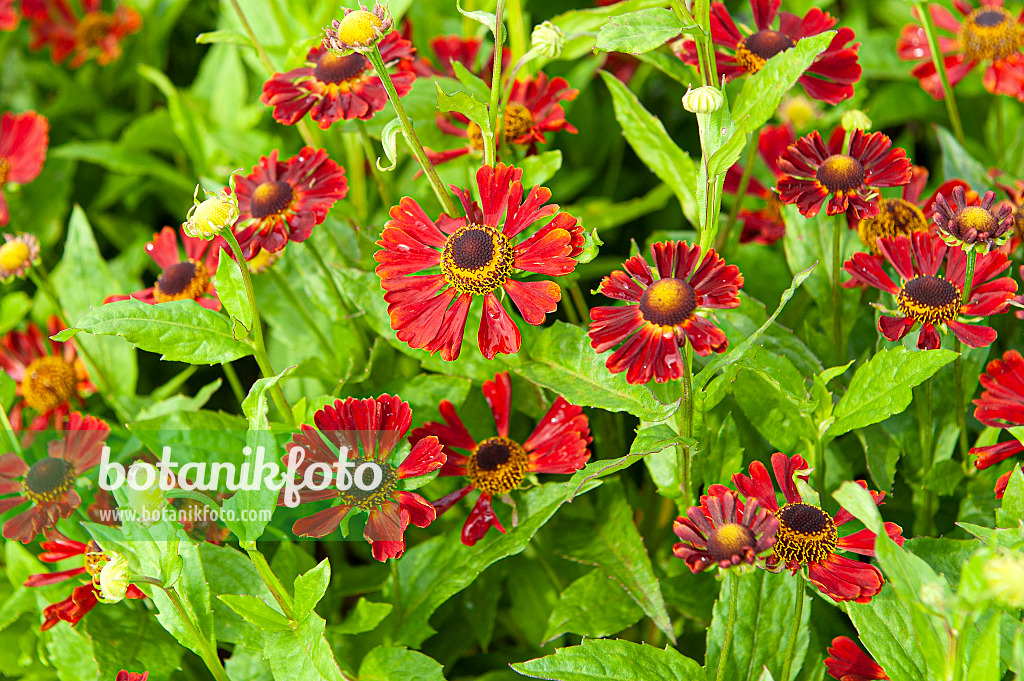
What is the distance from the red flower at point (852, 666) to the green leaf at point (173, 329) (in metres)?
0.59

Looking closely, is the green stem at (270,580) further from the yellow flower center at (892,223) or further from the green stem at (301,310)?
the yellow flower center at (892,223)

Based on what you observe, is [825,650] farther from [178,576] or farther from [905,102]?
[905,102]

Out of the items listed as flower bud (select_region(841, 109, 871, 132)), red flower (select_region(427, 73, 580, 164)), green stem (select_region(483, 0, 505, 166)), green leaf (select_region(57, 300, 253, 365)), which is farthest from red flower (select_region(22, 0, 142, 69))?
flower bud (select_region(841, 109, 871, 132))

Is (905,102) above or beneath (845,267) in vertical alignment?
above

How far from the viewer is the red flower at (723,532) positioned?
2.09 feet

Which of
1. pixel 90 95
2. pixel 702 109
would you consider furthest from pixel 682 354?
pixel 90 95

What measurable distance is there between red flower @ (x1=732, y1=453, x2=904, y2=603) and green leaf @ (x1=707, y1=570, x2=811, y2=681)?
8 centimetres

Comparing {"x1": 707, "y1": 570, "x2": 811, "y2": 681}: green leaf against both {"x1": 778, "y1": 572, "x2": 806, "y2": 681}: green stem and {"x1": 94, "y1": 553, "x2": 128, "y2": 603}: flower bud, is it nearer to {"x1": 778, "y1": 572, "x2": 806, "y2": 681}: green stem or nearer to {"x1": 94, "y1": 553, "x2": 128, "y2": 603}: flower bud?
{"x1": 778, "y1": 572, "x2": 806, "y2": 681}: green stem

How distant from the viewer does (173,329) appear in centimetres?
78

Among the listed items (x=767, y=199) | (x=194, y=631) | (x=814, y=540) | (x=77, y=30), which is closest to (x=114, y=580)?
(x=194, y=631)

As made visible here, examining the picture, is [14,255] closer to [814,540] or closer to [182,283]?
[182,283]

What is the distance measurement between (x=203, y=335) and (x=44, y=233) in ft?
2.64

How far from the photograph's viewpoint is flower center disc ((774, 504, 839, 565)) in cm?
70

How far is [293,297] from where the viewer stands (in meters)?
1.03
